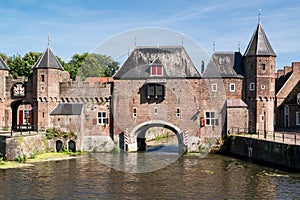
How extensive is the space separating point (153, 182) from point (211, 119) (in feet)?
51.2

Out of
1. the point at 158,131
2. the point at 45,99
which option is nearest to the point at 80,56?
the point at 158,131

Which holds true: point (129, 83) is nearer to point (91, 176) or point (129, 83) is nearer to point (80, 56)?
point (91, 176)

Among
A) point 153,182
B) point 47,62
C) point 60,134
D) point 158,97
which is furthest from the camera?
point 47,62

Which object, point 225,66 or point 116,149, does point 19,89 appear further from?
point 225,66

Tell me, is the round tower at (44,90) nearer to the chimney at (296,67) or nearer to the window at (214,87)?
the window at (214,87)

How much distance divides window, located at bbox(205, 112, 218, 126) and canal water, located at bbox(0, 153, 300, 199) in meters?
7.11

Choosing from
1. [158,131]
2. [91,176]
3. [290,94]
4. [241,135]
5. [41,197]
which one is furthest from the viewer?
[158,131]

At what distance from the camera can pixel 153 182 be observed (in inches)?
1041

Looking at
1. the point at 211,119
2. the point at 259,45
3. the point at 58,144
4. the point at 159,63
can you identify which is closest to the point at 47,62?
the point at 58,144

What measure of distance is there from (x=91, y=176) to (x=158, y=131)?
3057cm

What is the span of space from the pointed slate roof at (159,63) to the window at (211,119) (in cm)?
408

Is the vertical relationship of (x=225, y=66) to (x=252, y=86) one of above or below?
above

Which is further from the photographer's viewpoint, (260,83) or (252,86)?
(252,86)

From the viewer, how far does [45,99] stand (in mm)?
40000
